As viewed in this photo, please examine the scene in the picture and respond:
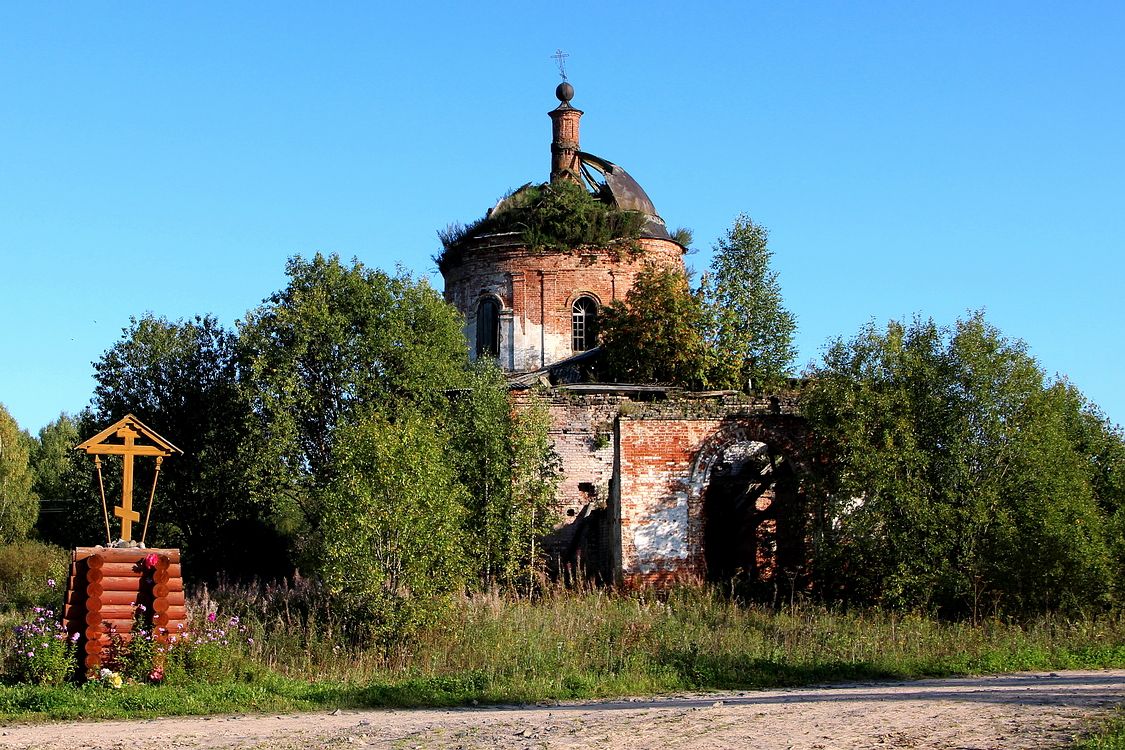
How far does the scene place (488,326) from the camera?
100 ft

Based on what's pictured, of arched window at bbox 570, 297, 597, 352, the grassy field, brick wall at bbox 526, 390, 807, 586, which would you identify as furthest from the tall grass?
arched window at bbox 570, 297, 597, 352

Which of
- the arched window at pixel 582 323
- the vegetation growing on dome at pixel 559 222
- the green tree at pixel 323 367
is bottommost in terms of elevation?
the green tree at pixel 323 367

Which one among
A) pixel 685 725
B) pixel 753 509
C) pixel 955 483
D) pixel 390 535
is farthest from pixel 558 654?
pixel 753 509

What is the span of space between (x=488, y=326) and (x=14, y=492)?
17.0m

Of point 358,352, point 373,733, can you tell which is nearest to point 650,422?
point 358,352

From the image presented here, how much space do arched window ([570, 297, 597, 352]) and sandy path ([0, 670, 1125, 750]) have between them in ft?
59.8

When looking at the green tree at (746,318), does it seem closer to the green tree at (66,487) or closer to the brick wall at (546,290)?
the brick wall at (546,290)

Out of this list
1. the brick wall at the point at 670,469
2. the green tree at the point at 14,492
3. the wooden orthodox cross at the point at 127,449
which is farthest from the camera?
the green tree at the point at 14,492

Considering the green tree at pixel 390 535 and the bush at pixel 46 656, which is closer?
the bush at pixel 46 656

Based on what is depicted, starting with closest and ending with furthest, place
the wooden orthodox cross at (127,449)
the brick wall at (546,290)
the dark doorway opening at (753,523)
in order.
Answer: the wooden orthodox cross at (127,449) → the dark doorway opening at (753,523) → the brick wall at (546,290)

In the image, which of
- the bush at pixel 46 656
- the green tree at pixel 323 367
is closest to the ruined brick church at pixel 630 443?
the green tree at pixel 323 367

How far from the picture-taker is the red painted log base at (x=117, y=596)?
1302cm

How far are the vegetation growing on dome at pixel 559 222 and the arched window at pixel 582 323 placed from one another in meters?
1.31

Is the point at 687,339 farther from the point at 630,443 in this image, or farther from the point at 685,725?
the point at 685,725
